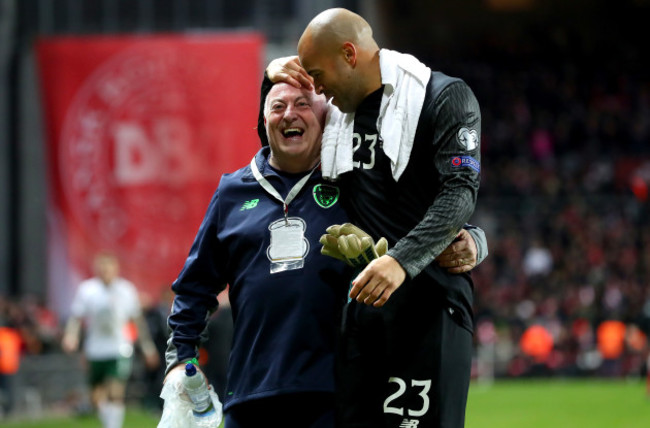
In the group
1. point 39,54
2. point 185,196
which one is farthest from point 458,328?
point 39,54

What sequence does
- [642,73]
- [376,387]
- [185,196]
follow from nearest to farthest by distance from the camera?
[376,387] < [185,196] < [642,73]

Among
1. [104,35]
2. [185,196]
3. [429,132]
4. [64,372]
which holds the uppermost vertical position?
[104,35]

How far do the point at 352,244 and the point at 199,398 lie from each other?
1.01 m

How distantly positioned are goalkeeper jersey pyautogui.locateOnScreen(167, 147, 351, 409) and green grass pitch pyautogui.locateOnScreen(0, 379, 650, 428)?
32.3 feet

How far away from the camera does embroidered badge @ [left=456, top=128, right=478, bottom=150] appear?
386 centimetres

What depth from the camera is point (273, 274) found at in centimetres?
420

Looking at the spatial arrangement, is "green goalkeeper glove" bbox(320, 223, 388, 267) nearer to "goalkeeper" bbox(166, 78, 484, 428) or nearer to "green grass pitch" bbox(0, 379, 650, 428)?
"goalkeeper" bbox(166, 78, 484, 428)

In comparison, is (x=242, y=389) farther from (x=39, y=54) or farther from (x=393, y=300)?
(x=39, y=54)

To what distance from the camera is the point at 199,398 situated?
14.3 ft

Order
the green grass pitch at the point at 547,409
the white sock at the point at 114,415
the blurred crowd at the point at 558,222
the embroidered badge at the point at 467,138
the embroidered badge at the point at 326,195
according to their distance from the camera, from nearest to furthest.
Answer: the embroidered badge at the point at 467,138 < the embroidered badge at the point at 326,195 < the white sock at the point at 114,415 < the green grass pitch at the point at 547,409 < the blurred crowd at the point at 558,222

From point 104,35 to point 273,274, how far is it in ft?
51.6

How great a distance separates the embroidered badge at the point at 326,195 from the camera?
14.0ft

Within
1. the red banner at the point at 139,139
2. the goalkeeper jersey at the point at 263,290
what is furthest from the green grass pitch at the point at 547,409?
the goalkeeper jersey at the point at 263,290

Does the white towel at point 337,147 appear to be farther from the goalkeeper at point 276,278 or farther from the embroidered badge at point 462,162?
the embroidered badge at point 462,162
